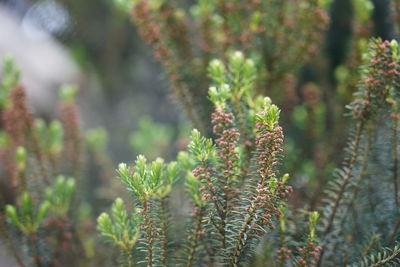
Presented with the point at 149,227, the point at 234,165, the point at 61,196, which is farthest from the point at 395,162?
the point at 61,196

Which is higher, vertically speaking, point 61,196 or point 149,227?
point 61,196

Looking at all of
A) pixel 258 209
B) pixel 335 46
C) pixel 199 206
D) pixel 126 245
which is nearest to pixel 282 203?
pixel 258 209

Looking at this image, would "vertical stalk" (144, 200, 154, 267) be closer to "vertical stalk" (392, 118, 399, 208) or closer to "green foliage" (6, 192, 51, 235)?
"green foliage" (6, 192, 51, 235)

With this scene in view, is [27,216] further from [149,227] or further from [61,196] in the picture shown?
[149,227]

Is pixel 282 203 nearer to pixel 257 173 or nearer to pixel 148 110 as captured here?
pixel 257 173

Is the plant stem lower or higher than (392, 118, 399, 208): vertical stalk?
lower

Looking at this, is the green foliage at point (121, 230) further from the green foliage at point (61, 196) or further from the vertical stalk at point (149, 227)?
the green foliage at point (61, 196)

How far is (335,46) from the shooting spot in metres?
2.09

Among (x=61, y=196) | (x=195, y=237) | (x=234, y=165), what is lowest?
(x=195, y=237)

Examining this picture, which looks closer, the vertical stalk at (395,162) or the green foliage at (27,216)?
the vertical stalk at (395,162)

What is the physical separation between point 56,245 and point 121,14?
203 centimetres

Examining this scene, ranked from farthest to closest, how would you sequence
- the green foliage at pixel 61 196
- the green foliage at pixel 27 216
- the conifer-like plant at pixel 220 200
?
1. the green foliage at pixel 61 196
2. the green foliage at pixel 27 216
3. the conifer-like plant at pixel 220 200

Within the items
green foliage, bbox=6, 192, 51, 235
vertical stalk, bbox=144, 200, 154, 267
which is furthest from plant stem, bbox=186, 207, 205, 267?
green foliage, bbox=6, 192, 51, 235

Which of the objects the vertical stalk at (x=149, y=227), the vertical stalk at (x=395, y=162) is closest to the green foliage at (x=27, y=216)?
the vertical stalk at (x=149, y=227)
